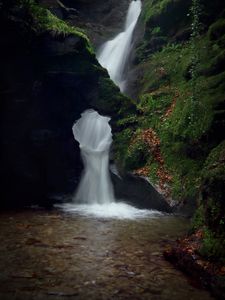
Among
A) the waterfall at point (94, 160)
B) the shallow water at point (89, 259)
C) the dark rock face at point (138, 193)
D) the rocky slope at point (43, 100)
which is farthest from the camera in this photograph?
the waterfall at point (94, 160)

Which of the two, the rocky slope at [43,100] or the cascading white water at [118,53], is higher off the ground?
the cascading white water at [118,53]

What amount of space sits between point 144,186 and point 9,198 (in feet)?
19.0

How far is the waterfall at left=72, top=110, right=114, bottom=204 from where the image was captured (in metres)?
16.4

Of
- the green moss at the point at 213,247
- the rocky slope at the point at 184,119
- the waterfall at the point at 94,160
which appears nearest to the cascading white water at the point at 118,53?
the rocky slope at the point at 184,119

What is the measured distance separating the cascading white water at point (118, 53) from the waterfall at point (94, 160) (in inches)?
140

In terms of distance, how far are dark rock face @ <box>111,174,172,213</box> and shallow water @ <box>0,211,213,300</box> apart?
60.5 inches

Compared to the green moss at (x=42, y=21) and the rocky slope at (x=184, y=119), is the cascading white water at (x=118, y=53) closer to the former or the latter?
the rocky slope at (x=184, y=119)

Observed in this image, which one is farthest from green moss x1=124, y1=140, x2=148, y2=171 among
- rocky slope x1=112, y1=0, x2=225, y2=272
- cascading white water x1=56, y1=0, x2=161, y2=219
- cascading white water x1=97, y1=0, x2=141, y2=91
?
cascading white water x1=97, y1=0, x2=141, y2=91

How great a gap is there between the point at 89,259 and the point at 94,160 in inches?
356

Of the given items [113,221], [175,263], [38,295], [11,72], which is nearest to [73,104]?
[11,72]

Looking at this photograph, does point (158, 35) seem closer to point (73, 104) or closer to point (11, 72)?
point (73, 104)

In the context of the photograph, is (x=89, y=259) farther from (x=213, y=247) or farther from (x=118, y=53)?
(x=118, y=53)

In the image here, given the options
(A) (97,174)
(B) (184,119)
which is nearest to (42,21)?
(A) (97,174)

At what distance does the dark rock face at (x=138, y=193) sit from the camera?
45.9 feet
